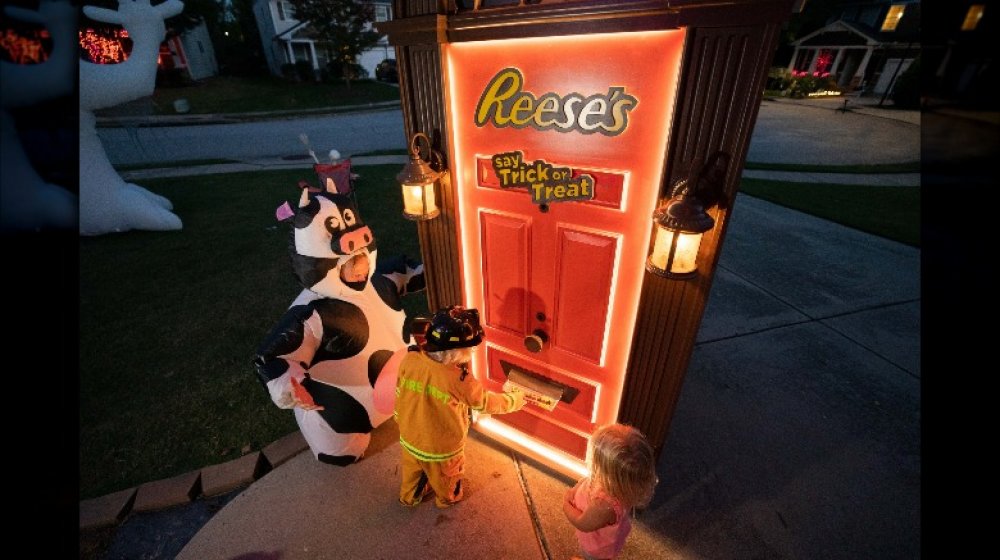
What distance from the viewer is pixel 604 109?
1.92 metres

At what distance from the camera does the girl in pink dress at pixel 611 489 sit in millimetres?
1822

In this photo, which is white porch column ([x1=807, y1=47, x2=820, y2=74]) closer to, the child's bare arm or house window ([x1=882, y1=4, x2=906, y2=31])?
house window ([x1=882, y1=4, x2=906, y2=31])

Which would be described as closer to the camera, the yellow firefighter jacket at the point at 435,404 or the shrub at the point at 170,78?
the yellow firefighter jacket at the point at 435,404

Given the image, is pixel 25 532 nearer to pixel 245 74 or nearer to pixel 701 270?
pixel 701 270

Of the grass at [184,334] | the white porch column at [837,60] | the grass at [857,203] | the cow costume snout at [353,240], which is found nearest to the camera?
the cow costume snout at [353,240]

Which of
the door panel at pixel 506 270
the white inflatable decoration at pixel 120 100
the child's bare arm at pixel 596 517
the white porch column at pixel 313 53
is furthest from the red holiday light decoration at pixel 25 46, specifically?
the white porch column at pixel 313 53

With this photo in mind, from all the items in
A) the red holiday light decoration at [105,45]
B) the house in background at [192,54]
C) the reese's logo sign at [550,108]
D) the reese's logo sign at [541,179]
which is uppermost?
the house in background at [192,54]

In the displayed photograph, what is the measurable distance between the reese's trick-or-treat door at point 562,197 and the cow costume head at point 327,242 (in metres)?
0.73

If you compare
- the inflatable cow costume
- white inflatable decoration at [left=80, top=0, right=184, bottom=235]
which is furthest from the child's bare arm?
white inflatable decoration at [left=80, top=0, right=184, bottom=235]

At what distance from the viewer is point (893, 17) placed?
29531 mm

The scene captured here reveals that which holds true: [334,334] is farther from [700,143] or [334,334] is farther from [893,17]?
[893,17]

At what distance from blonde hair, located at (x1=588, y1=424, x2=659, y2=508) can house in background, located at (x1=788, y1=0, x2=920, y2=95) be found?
35141 mm

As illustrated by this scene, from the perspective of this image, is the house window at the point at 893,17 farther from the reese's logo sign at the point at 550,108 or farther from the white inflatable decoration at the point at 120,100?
the white inflatable decoration at the point at 120,100

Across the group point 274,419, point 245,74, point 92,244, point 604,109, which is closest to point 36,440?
point 604,109
